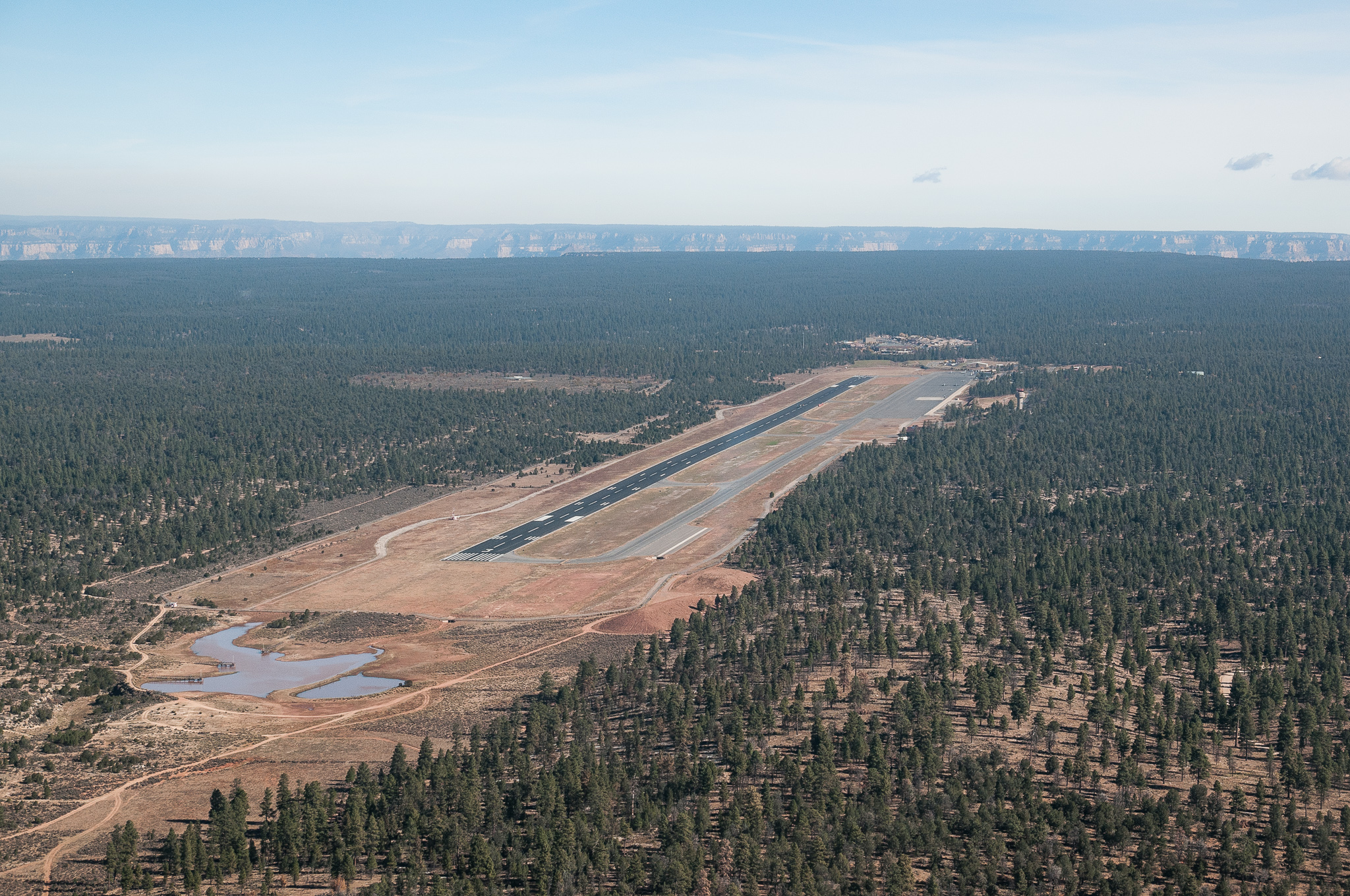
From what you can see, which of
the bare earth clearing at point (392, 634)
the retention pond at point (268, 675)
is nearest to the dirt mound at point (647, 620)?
the bare earth clearing at point (392, 634)

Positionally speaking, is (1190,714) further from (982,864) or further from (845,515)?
(845,515)

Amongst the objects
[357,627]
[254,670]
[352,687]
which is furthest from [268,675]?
[357,627]

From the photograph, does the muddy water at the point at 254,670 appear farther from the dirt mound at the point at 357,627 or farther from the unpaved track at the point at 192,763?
the dirt mound at the point at 357,627

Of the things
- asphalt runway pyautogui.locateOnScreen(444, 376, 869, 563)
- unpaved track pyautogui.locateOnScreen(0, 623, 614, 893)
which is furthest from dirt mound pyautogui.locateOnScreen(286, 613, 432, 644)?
asphalt runway pyautogui.locateOnScreen(444, 376, 869, 563)

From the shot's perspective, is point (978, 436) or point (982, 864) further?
point (978, 436)

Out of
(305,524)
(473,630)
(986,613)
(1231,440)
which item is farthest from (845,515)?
(1231,440)

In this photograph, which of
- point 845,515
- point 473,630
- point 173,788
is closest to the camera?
point 173,788
